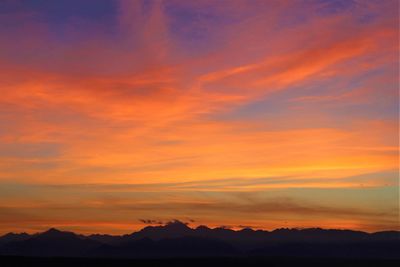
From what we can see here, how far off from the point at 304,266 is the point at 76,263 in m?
54.7

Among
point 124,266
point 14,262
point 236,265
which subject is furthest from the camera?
point 236,265

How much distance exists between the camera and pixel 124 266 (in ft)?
440

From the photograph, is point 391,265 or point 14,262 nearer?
point 14,262

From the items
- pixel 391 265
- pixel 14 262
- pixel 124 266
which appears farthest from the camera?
pixel 391 265

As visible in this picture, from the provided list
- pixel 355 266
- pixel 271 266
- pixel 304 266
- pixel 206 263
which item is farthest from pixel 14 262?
pixel 355 266

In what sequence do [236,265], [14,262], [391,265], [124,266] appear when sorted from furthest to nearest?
1. [391,265]
2. [236,265]
3. [124,266]
4. [14,262]

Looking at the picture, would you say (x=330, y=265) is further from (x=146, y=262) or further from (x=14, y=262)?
(x=14, y=262)

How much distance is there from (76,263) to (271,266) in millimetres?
43334

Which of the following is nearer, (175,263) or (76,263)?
(76,263)

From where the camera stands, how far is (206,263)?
495 feet

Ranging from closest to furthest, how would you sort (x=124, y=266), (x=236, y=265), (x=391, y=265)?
(x=124, y=266) → (x=236, y=265) → (x=391, y=265)

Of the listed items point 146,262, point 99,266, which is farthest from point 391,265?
point 99,266

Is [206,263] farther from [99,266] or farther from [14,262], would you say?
[14,262]

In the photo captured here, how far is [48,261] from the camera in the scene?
13800 centimetres
